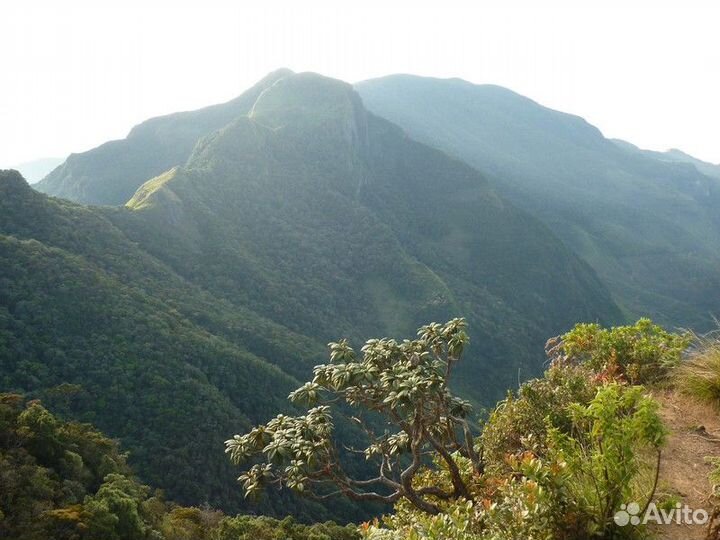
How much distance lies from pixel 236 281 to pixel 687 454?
4168 inches

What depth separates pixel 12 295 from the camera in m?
57.0

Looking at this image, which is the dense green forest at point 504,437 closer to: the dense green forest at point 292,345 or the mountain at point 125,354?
the dense green forest at point 292,345

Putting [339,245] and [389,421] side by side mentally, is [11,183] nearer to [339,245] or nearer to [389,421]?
[339,245]

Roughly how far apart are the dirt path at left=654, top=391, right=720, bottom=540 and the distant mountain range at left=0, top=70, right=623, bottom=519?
5137 cm

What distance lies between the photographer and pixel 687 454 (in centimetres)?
680

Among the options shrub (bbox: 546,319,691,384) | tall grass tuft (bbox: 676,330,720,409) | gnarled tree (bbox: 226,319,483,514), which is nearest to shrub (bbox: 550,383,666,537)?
gnarled tree (bbox: 226,319,483,514)

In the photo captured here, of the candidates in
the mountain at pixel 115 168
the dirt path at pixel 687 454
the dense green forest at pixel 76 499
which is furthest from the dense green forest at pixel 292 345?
the mountain at pixel 115 168

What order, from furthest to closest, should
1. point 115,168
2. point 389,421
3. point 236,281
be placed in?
point 115,168 → point 236,281 → point 389,421

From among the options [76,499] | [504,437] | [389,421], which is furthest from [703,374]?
[76,499]

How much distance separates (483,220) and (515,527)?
637ft

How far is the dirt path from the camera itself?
16.4ft

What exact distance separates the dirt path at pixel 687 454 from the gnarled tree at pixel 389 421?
2987 millimetres

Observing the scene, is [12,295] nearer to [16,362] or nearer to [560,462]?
[16,362]

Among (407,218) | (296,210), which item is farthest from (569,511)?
(407,218)
